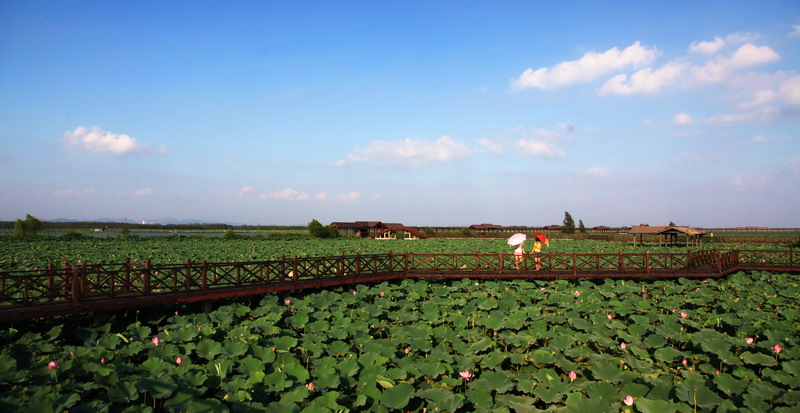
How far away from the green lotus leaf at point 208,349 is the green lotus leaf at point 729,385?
21.7 ft

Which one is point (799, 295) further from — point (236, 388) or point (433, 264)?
point (236, 388)

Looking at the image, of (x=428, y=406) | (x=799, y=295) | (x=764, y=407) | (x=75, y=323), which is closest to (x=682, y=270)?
(x=799, y=295)

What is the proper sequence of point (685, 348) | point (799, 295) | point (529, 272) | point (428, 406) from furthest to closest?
point (529, 272), point (799, 295), point (685, 348), point (428, 406)

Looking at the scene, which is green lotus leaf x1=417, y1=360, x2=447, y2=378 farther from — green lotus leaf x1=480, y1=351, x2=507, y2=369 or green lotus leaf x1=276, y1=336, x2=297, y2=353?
green lotus leaf x1=276, y1=336, x2=297, y2=353

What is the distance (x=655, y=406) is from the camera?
4133 millimetres

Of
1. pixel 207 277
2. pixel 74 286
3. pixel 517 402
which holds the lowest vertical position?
pixel 517 402

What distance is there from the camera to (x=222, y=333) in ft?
25.5

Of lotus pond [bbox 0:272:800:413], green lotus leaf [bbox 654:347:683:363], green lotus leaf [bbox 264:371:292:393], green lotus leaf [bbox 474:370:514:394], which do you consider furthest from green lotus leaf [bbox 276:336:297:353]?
green lotus leaf [bbox 654:347:683:363]

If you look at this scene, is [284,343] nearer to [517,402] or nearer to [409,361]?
[409,361]

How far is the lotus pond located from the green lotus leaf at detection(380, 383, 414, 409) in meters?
0.01

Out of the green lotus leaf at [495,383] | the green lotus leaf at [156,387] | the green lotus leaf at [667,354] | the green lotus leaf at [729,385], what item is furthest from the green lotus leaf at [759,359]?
the green lotus leaf at [156,387]

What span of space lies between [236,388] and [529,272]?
11.4 m

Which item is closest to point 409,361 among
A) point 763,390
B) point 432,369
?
point 432,369

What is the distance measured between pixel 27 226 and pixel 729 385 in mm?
57098
